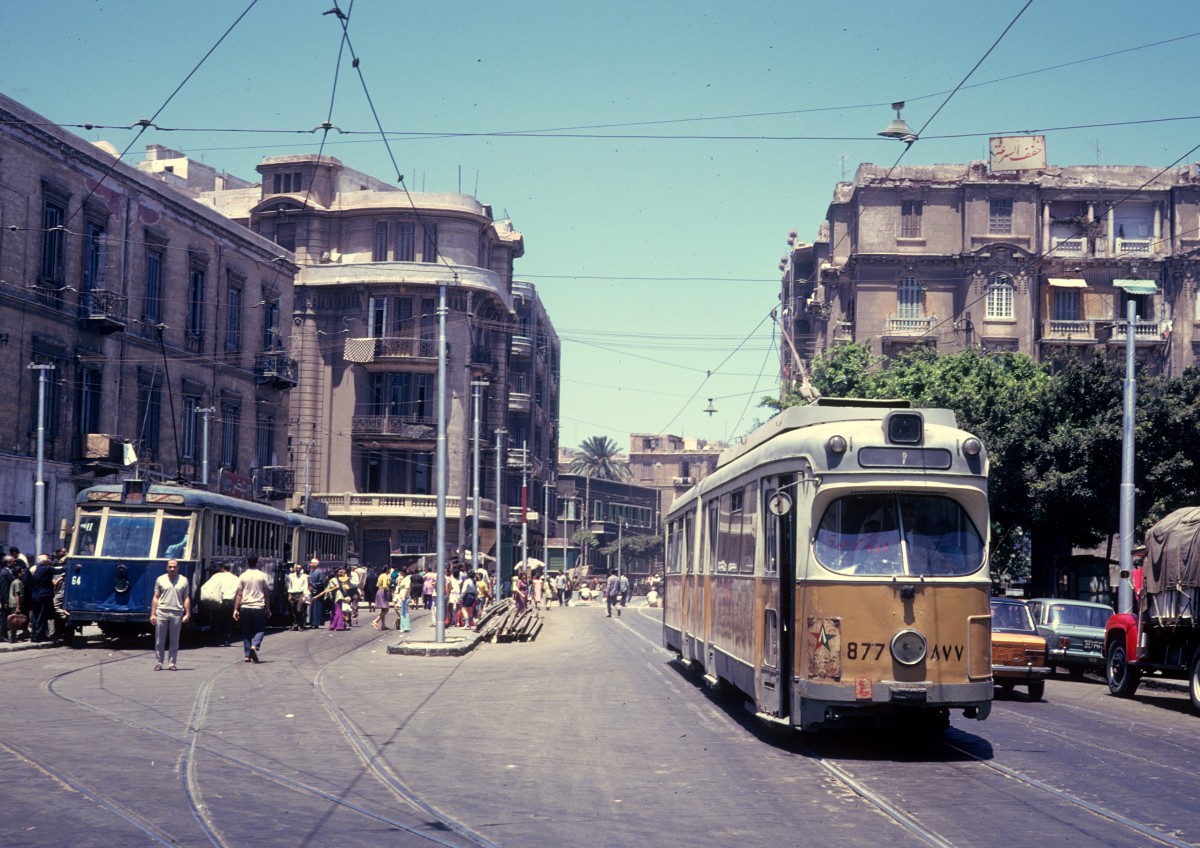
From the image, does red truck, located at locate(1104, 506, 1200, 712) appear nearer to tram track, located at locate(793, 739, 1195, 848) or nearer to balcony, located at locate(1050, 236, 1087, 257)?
tram track, located at locate(793, 739, 1195, 848)

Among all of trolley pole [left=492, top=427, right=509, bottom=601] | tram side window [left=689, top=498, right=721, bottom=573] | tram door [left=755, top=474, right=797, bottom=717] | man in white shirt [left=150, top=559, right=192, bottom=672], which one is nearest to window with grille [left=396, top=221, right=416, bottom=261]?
trolley pole [left=492, top=427, right=509, bottom=601]

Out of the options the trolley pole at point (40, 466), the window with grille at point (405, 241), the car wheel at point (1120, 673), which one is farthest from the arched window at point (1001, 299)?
the car wheel at point (1120, 673)

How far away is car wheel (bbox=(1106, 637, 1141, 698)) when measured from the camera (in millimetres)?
21500

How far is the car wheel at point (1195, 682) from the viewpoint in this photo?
1886 cm

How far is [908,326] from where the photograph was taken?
65.4 m

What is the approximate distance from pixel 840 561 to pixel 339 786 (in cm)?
489

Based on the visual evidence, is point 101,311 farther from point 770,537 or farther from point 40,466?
point 770,537

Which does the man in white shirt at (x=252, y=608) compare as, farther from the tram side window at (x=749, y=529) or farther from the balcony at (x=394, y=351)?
the balcony at (x=394, y=351)

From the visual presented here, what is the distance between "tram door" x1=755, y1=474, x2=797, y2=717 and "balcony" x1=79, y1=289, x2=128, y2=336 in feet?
104

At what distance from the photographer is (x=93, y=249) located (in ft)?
136

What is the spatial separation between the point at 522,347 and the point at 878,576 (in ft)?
220

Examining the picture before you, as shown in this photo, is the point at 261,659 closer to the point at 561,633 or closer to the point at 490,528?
the point at 561,633

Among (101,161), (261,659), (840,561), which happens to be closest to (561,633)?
(261,659)

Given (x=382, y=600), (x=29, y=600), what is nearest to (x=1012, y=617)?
(x=29, y=600)
